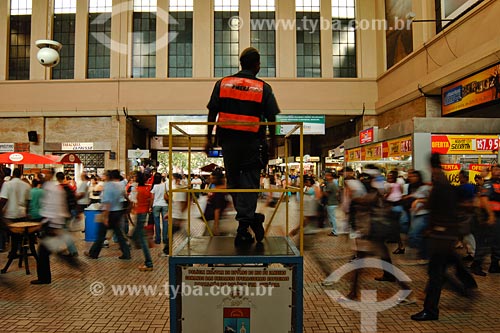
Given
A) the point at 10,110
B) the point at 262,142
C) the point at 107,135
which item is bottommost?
the point at 262,142

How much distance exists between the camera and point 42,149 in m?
22.2

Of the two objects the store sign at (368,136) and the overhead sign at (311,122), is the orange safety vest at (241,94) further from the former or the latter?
the overhead sign at (311,122)

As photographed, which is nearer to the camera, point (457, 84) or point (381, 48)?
point (457, 84)

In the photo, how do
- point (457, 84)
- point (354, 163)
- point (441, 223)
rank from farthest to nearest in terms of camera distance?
point (354, 163) < point (457, 84) < point (441, 223)

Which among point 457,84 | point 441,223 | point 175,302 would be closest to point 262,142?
point 175,302

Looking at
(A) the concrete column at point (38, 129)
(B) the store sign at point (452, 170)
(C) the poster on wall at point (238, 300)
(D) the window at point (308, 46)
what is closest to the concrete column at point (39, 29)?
(A) the concrete column at point (38, 129)

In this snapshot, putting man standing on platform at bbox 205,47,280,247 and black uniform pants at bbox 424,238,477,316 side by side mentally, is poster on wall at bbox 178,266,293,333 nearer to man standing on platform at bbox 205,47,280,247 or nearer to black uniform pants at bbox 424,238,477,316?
man standing on platform at bbox 205,47,280,247

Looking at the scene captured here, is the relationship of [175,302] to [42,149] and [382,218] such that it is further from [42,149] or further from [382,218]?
[42,149]

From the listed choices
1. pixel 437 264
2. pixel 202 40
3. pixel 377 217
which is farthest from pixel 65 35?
pixel 437 264

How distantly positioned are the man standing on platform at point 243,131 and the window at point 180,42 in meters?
20.3

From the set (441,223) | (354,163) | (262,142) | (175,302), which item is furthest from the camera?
(354,163)

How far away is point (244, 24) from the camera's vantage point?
23.4m

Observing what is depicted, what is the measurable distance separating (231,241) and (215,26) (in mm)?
21561

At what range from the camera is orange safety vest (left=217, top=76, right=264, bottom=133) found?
12.3 ft
